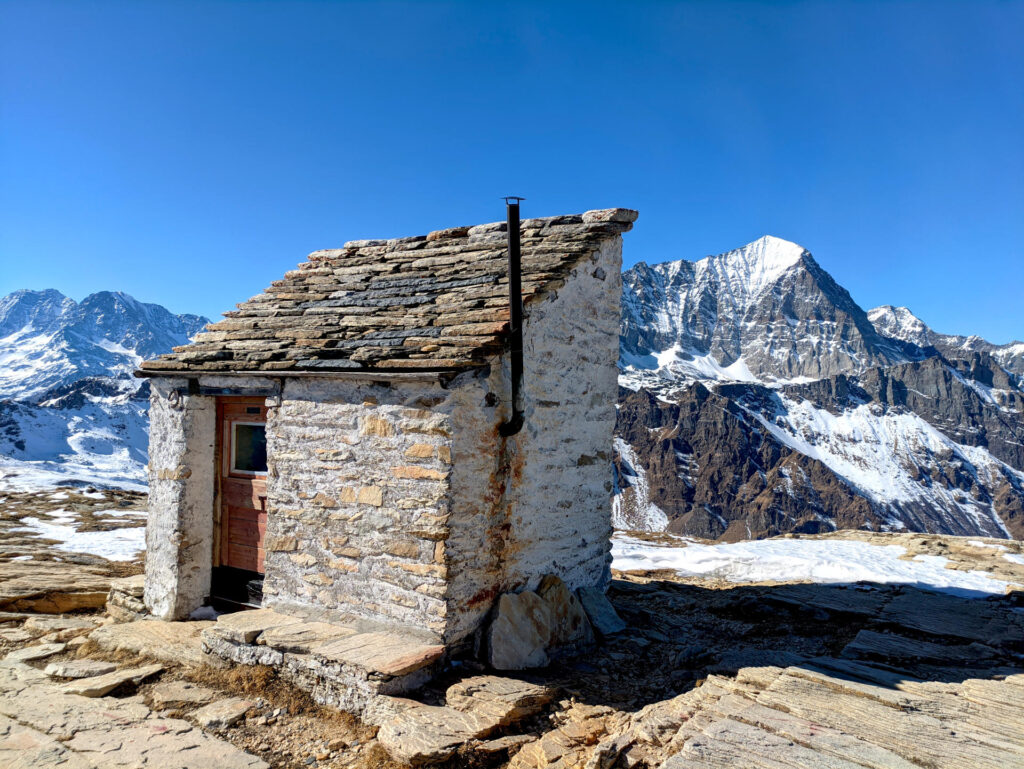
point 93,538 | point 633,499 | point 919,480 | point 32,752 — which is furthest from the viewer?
point 919,480

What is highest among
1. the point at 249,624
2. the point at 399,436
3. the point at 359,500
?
the point at 399,436

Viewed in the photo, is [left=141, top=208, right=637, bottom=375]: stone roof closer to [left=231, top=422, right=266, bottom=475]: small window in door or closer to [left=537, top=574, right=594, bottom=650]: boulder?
[left=231, top=422, right=266, bottom=475]: small window in door

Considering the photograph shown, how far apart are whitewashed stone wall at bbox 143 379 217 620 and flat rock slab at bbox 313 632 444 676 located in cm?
291

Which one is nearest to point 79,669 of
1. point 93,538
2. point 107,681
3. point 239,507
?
point 107,681

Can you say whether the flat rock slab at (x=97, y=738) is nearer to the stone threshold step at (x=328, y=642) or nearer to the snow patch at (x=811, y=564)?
the stone threshold step at (x=328, y=642)

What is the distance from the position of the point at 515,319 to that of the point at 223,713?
4.26 meters

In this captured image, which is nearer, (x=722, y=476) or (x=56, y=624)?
(x=56, y=624)

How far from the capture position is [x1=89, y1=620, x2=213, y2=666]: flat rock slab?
Answer: 6.43 metres

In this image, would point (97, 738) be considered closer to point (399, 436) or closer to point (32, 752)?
point (32, 752)

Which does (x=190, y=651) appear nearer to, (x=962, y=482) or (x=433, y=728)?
(x=433, y=728)

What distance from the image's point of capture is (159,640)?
681cm

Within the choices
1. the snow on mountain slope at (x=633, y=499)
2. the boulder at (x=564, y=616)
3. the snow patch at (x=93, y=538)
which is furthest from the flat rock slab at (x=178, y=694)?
the snow on mountain slope at (x=633, y=499)

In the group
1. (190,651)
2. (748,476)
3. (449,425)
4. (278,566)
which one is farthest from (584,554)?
(748,476)

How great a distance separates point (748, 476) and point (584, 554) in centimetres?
17593
